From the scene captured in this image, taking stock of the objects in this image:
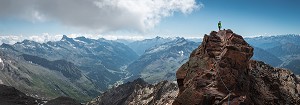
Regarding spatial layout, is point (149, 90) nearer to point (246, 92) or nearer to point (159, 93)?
point (159, 93)

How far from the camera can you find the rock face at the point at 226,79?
168 ft

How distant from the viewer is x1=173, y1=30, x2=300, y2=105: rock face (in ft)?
168

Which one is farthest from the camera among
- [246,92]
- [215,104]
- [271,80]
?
[271,80]

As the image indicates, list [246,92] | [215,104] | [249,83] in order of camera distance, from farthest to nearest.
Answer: [249,83]
[246,92]
[215,104]

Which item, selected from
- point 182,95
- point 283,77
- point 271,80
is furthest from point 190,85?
point 283,77

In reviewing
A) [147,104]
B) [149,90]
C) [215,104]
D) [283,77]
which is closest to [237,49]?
[215,104]

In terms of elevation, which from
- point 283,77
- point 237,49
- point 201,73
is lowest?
point 283,77

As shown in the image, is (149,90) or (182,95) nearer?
(182,95)

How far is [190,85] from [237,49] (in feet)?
37.0

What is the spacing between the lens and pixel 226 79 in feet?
174

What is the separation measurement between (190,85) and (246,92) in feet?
30.4

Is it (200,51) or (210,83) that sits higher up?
(200,51)

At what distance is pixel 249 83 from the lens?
57406 mm

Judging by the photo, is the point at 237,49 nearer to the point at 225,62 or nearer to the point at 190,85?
the point at 225,62
